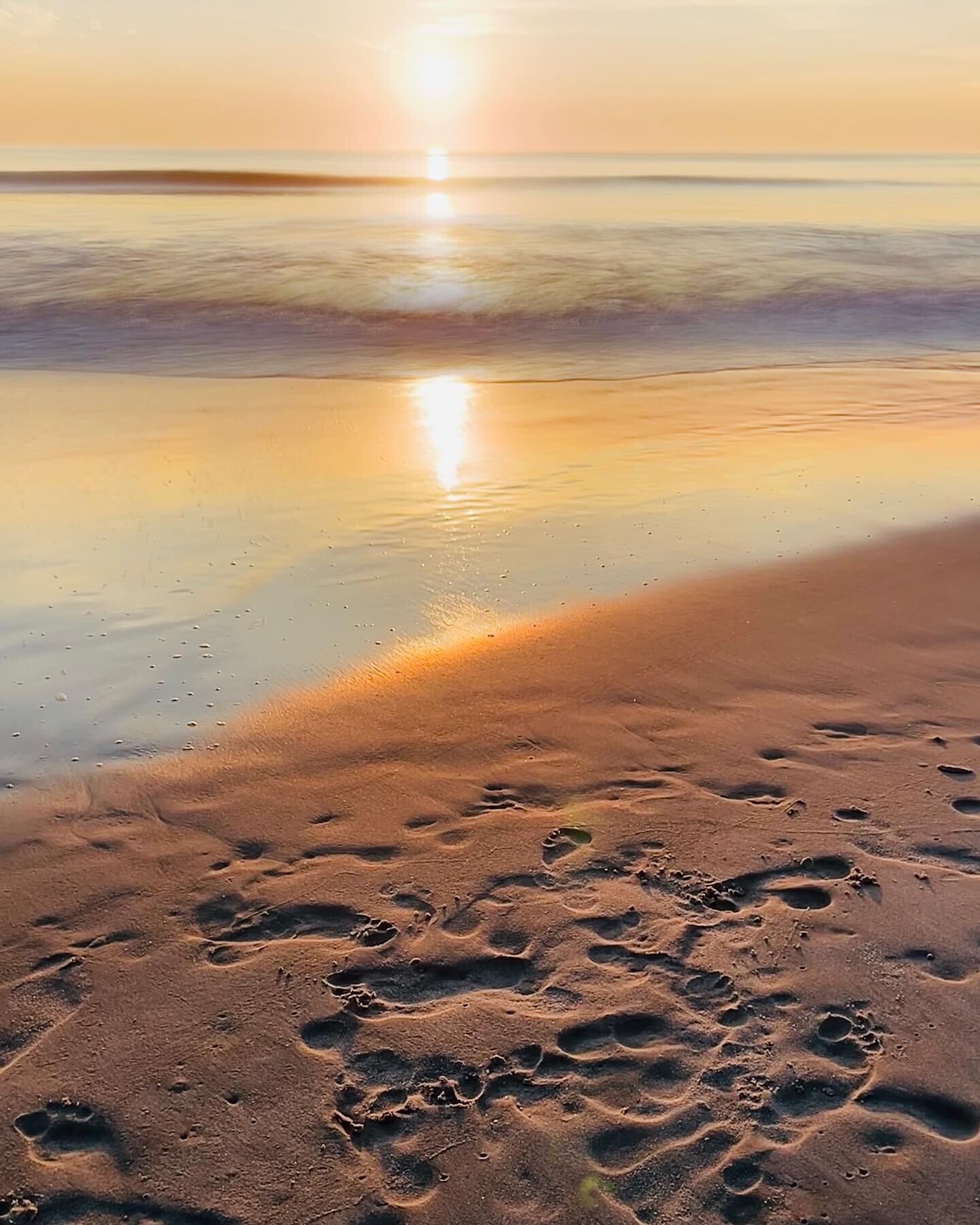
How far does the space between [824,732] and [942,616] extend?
5.63ft

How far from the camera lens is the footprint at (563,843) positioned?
374cm

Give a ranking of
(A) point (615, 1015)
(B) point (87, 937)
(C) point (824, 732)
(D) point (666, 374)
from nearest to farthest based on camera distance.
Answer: (A) point (615, 1015) → (B) point (87, 937) → (C) point (824, 732) → (D) point (666, 374)

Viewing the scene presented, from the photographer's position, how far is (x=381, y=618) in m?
5.81

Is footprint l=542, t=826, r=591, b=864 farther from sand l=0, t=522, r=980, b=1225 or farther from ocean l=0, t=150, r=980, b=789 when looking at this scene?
ocean l=0, t=150, r=980, b=789

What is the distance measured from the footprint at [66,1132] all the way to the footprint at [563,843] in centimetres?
166

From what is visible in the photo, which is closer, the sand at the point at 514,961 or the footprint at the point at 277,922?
the sand at the point at 514,961

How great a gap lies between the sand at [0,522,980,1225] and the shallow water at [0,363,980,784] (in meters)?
0.75

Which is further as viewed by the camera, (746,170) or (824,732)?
(746,170)

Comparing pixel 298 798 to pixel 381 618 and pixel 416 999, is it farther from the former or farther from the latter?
pixel 381 618

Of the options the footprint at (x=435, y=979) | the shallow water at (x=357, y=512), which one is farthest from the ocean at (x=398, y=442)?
the footprint at (x=435, y=979)

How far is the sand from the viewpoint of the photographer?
258cm

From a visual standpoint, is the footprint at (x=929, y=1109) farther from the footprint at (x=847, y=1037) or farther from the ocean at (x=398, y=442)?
the ocean at (x=398, y=442)

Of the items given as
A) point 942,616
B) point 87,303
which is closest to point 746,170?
point 87,303

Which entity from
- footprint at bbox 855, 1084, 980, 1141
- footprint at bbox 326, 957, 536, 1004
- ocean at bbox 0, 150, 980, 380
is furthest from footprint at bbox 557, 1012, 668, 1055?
ocean at bbox 0, 150, 980, 380
